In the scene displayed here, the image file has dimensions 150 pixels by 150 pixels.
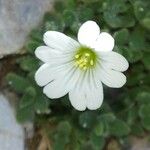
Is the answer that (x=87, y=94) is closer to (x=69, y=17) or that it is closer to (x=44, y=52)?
(x=44, y=52)

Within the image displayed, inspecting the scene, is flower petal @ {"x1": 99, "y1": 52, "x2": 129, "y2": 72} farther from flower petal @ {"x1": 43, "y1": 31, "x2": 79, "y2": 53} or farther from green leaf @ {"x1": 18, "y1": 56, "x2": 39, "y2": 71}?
green leaf @ {"x1": 18, "y1": 56, "x2": 39, "y2": 71}

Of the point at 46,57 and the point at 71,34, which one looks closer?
the point at 46,57

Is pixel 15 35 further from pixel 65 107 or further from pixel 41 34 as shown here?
pixel 65 107

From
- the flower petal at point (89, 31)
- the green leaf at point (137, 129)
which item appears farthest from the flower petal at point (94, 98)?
the green leaf at point (137, 129)

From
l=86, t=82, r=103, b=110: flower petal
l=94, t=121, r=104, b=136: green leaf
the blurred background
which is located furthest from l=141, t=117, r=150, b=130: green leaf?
l=86, t=82, r=103, b=110: flower petal

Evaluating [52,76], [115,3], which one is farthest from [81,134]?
[115,3]

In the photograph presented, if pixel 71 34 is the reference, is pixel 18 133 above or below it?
below

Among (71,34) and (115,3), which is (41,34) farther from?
(115,3)

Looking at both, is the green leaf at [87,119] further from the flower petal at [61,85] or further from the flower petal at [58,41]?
the flower petal at [58,41]

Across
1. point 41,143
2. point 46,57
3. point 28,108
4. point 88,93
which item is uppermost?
point 46,57
